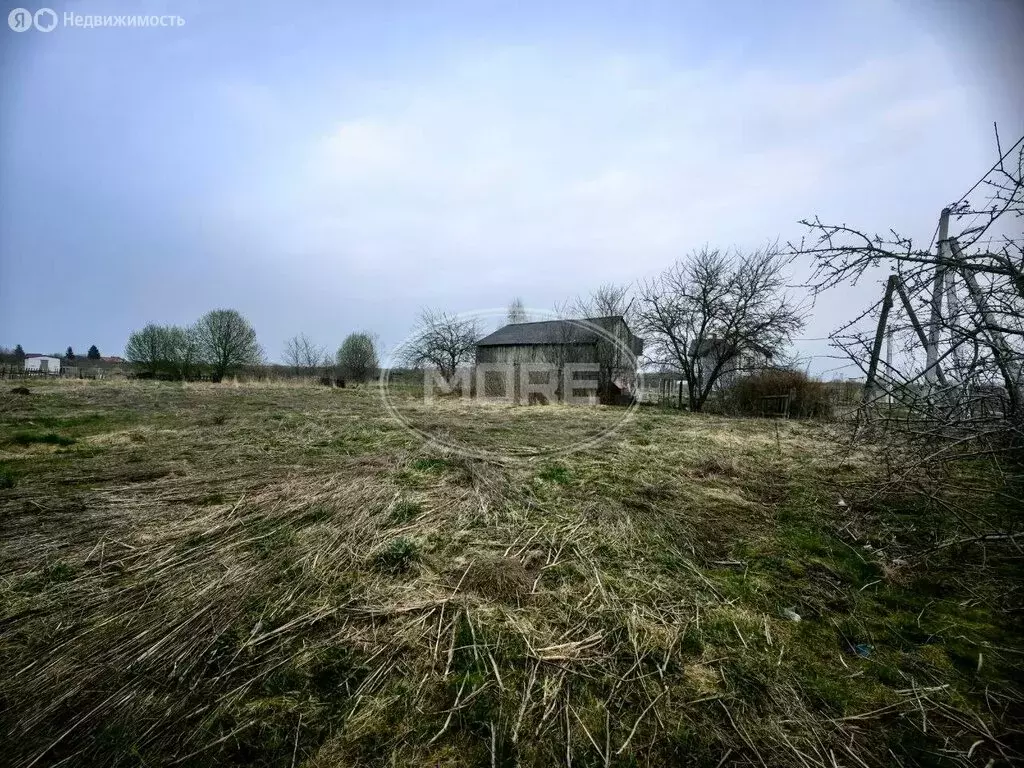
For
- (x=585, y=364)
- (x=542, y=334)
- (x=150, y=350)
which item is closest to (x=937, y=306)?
(x=585, y=364)

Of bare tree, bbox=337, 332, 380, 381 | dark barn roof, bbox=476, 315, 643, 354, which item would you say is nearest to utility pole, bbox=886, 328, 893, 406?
dark barn roof, bbox=476, 315, 643, 354

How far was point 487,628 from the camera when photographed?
84.9 inches

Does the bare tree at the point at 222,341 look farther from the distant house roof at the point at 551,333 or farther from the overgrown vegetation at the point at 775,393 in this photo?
the overgrown vegetation at the point at 775,393

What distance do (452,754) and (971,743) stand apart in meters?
2.07

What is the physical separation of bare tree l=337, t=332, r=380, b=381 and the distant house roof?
11660 mm

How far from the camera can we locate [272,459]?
18.8 ft

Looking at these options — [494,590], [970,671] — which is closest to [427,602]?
[494,590]

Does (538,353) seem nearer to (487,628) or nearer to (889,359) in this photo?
(889,359)

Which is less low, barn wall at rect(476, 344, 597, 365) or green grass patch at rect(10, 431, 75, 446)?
barn wall at rect(476, 344, 597, 365)

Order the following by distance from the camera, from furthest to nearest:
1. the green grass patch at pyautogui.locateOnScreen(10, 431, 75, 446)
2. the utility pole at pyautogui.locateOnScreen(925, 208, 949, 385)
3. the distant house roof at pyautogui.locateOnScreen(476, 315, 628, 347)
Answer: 1. the distant house roof at pyautogui.locateOnScreen(476, 315, 628, 347)
2. the green grass patch at pyautogui.locateOnScreen(10, 431, 75, 446)
3. the utility pole at pyautogui.locateOnScreen(925, 208, 949, 385)

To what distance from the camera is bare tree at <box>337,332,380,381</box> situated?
3622 cm

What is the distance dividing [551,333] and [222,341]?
2921 centimetres

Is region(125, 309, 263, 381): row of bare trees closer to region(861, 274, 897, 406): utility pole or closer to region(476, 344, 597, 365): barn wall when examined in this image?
region(476, 344, 597, 365): barn wall

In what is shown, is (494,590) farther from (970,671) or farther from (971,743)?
(970,671)
